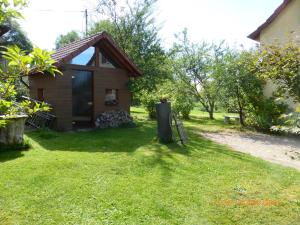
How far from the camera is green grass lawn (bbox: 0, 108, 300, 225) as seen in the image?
4465 mm

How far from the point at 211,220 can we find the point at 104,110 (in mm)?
11046

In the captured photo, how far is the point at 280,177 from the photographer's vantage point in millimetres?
6602

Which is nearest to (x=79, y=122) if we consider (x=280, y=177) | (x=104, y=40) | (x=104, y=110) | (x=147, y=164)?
(x=104, y=110)

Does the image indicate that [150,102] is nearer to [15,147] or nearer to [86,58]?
[86,58]

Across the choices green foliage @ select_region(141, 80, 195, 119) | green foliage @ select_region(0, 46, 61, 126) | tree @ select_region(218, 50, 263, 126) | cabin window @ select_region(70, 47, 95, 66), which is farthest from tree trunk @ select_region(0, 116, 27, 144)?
green foliage @ select_region(141, 80, 195, 119)

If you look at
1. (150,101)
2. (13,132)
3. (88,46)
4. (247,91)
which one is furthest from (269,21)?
(13,132)

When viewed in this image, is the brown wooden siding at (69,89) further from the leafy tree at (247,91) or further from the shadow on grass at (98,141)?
the leafy tree at (247,91)

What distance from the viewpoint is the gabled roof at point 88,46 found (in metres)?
12.6

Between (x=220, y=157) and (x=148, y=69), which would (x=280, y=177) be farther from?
(x=148, y=69)

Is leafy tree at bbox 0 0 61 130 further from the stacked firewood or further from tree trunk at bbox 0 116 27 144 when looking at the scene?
the stacked firewood

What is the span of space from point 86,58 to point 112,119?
10.7 feet

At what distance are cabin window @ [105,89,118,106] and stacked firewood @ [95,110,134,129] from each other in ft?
1.78

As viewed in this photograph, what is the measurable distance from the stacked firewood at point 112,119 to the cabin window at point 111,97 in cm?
54

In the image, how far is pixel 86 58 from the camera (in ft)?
46.1
